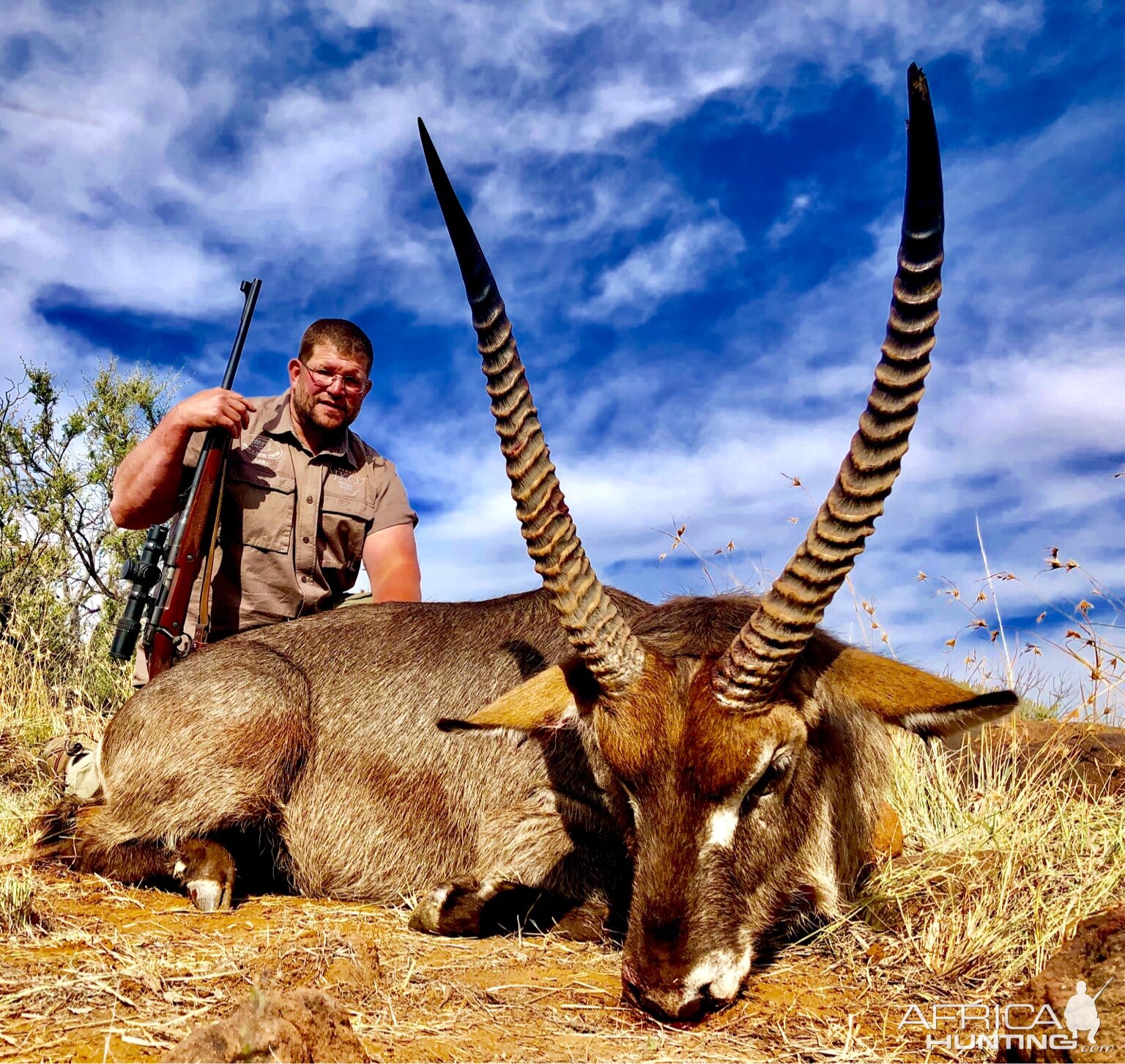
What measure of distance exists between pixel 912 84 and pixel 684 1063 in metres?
2.94

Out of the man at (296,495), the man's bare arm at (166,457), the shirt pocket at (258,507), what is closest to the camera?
the man's bare arm at (166,457)

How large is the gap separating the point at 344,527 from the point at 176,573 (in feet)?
4.79

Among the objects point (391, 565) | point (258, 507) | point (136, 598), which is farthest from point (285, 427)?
point (136, 598)

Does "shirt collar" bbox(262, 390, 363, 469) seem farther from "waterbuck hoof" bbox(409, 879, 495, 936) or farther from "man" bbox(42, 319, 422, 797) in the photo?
"waterbuck hoof" bbox(409, 879, 495, 936)

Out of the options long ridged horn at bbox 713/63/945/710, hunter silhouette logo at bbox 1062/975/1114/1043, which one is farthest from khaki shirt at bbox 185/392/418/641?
hunter silhouette logo at bbox 1062/975/1114/1043

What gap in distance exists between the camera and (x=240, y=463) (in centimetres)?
704

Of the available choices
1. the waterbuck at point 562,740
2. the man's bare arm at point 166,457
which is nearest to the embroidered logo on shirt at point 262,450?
the man's bare arm at point 166,457

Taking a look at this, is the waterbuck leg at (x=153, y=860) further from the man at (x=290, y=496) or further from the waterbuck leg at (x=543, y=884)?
the man at (x=290, y=496)

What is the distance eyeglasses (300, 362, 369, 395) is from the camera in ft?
24.1

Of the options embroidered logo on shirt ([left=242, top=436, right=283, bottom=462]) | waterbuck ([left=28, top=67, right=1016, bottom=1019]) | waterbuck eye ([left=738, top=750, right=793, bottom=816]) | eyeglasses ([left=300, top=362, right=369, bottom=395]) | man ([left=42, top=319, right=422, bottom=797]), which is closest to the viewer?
waterbuck ([left=28, top=67, right=1016, bottom=1019])

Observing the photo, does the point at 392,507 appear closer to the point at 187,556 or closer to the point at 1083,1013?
the point at 187,556

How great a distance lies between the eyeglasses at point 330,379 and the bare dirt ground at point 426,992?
4.16 meters

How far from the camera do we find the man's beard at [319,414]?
289 inches

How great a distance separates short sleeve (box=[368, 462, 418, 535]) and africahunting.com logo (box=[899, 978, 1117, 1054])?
17.5 ft
